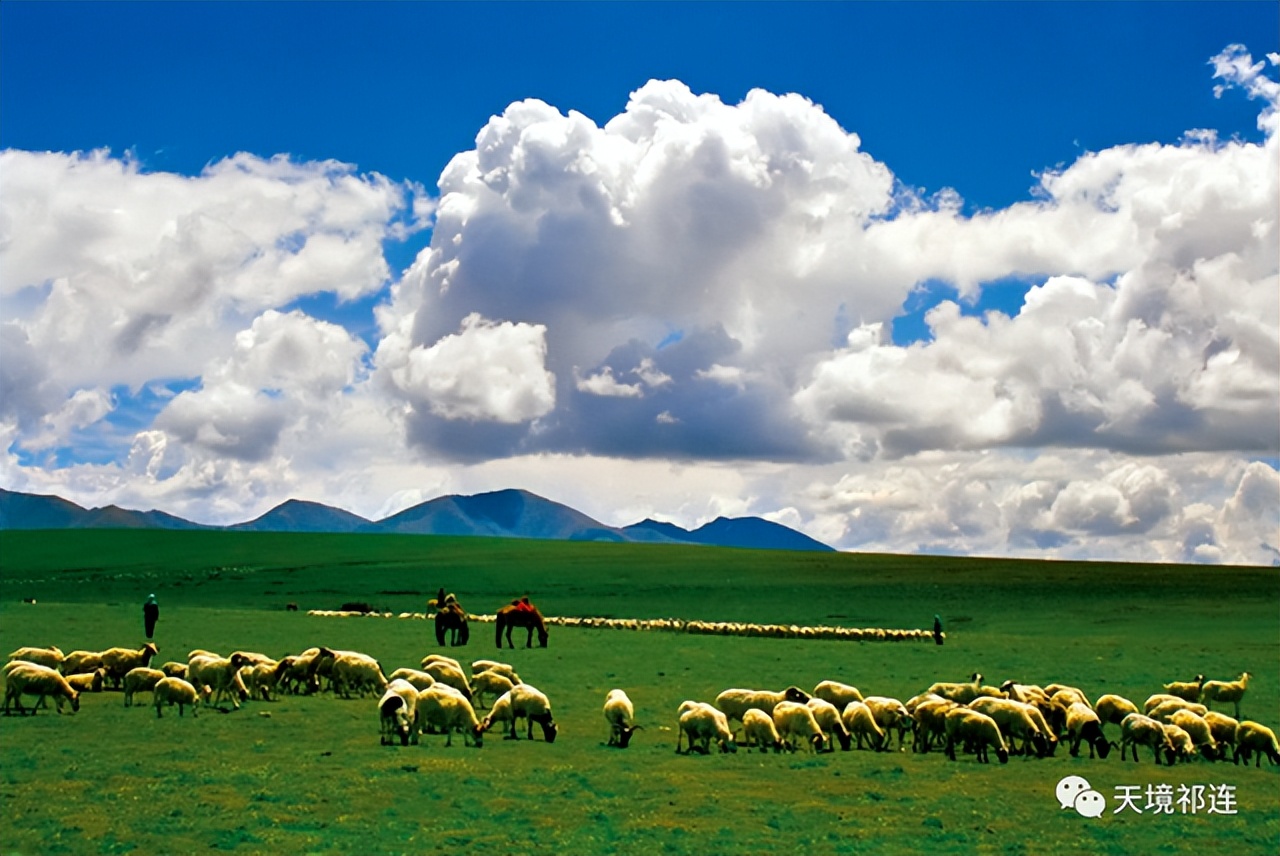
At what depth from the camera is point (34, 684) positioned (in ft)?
75.3

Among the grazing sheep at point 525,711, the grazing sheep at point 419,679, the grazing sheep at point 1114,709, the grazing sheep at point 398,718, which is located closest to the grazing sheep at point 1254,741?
the grazing sheep at point 1114,709

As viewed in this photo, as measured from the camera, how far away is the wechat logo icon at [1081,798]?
1712 cm

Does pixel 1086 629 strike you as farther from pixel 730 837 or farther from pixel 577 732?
pixel 730 837

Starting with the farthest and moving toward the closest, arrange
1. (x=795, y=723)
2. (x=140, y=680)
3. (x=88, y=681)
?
(x=88, y=681), (x=140, y=680), (x=795, y=723)

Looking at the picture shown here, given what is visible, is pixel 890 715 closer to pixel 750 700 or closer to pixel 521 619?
pixel 750 700

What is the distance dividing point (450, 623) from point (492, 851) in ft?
81.0

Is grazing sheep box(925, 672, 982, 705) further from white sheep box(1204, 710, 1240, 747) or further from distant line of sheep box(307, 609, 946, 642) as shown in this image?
distant line of sheep box(307, 609, 946, 642)

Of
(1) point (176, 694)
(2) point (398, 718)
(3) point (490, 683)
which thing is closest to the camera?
(2) point (398, 718)

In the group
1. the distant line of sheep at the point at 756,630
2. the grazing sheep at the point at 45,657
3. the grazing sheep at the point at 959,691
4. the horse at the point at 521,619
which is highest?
the horse at the point at 521,619

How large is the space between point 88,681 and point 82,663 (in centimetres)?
118

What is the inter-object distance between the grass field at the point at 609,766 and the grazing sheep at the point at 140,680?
0.50m

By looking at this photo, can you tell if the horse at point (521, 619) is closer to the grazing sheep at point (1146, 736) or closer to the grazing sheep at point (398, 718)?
the grazing sheep at point (398, 718)

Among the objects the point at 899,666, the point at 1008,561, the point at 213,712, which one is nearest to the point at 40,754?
the point at 213,712

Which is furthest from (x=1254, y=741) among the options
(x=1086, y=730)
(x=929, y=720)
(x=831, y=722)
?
(x=831, y=722)
